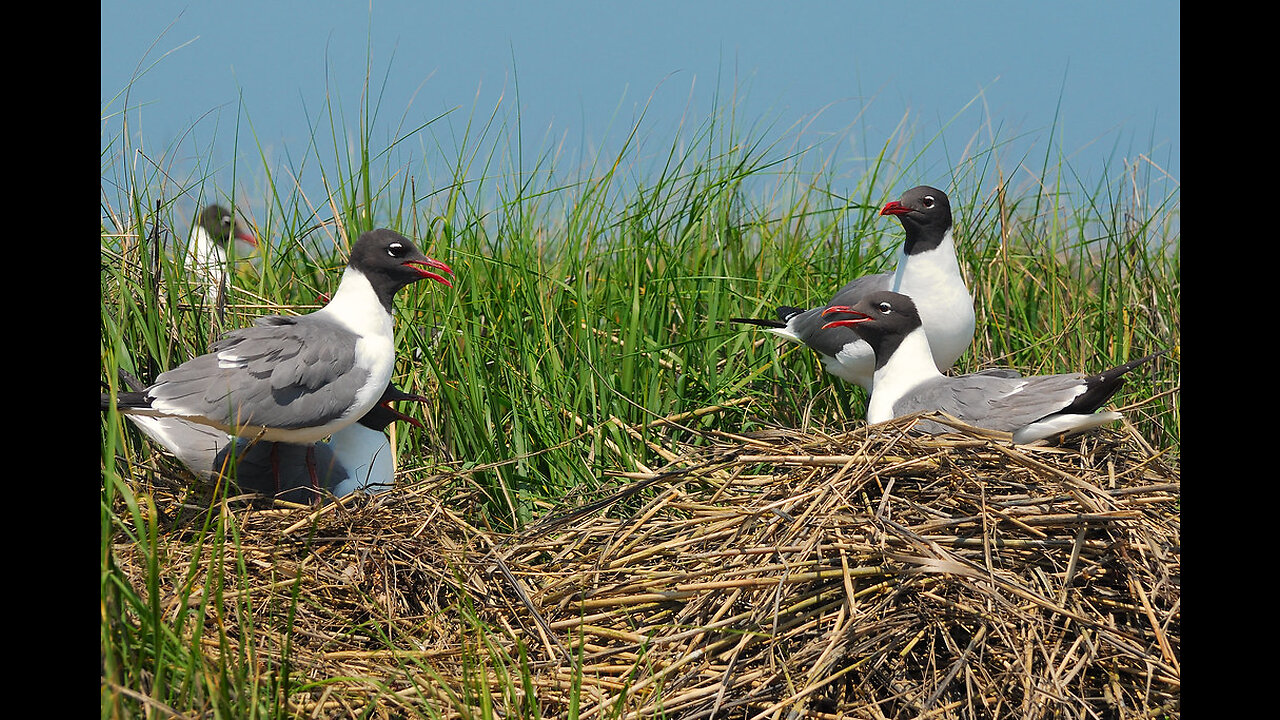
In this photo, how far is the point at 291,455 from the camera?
4.54 meters

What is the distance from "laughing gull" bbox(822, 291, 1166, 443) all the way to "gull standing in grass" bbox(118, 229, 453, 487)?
191 centimetres

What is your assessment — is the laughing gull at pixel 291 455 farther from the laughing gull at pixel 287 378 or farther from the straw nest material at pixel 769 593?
the straw nest material at pixel 769 593

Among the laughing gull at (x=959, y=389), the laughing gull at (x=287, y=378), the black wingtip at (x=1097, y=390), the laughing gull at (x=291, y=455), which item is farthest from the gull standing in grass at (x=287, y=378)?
the black wingtip at (x=1097, y=390)

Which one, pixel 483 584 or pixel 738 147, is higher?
pixel 738 147

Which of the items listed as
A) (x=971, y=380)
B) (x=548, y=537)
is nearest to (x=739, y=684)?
(x=548, y=537)

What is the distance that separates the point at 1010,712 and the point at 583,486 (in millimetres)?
2036

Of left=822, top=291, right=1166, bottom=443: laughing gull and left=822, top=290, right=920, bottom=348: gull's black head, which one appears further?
left=822, top=290, right=920, bottom=348: gull's black head

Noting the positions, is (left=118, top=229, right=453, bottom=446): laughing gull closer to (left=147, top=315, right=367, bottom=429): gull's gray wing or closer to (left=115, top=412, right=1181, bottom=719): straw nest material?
(left=147, top=315, right=367, bottom=429): gull's gray wing

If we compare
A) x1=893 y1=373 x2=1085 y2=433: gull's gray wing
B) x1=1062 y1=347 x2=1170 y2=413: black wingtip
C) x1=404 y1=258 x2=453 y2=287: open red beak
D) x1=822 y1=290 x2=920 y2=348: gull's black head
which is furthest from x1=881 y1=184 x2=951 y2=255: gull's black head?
x1=404 y1=258 x2=453 y2=287: open red beak

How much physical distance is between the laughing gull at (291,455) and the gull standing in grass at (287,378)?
0.16m

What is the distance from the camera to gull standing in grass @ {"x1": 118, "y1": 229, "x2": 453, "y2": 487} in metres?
3.82

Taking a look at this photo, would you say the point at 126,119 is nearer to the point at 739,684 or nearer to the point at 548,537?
the point at 548,537

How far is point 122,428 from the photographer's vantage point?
4012mm

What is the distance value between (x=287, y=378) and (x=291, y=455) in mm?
781
